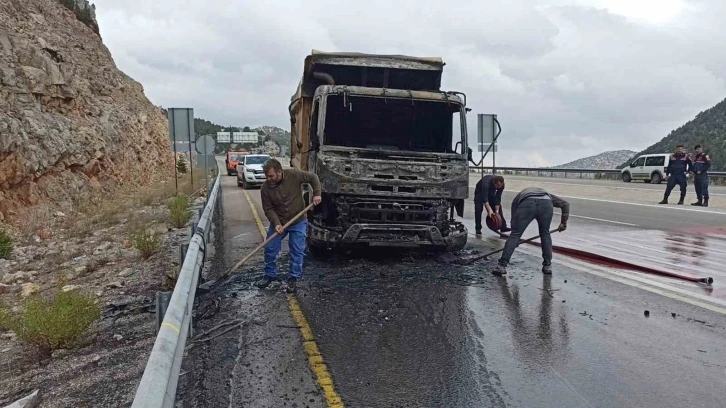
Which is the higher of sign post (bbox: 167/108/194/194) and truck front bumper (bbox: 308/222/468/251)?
sign post (bbox: 167/108/194/194)

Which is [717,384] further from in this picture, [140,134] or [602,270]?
[140,134]

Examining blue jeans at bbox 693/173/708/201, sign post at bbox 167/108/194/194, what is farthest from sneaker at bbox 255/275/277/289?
blue jeans at bbox 693/173/708/201

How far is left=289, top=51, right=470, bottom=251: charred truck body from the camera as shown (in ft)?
25.7

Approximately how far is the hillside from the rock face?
44130 millimetres

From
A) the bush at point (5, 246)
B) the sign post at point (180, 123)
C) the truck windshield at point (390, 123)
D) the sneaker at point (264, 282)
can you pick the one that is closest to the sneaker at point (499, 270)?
the truck windshield at point (390, 123)

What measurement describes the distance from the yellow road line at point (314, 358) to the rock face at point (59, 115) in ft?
33.7

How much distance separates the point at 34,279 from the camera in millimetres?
9062

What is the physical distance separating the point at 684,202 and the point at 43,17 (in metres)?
25.7

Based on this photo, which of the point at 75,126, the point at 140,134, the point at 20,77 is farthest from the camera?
the point at 140,134

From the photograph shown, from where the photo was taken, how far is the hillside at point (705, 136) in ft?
173

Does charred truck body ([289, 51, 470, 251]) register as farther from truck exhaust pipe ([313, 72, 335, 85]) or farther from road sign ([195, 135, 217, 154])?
road sign ([195, 135, 217, 154])

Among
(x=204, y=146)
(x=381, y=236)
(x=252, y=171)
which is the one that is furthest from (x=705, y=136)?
(x=381, y=236)

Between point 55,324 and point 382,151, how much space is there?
4709 millimetres

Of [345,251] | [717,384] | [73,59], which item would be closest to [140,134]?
[73,59]
